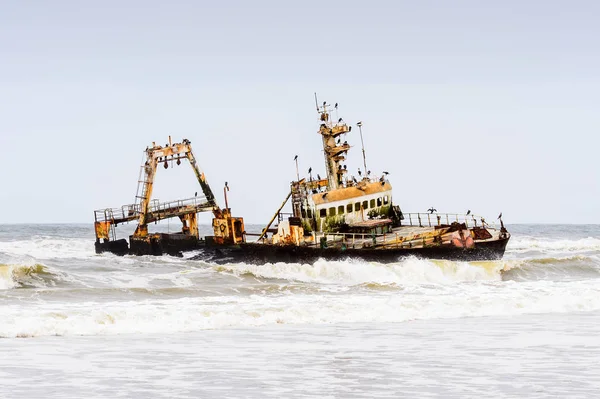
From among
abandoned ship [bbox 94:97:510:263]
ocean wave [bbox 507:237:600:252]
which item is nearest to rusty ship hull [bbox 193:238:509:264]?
abandoned ship [bbox 94:97:510:263]

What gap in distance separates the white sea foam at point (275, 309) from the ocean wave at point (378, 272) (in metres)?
5.60

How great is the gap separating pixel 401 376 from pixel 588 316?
420 inches

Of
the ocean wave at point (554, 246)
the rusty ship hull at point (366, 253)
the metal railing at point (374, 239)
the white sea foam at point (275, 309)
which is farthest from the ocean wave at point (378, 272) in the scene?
the ocean wave at point (554, 246)

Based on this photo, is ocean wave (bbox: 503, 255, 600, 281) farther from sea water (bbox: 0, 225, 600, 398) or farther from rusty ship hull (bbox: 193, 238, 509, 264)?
sea water (bbox: 0, 225, 600, 398)

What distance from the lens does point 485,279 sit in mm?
36219

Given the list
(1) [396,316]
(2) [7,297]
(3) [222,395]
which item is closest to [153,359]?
(3) [222,395]

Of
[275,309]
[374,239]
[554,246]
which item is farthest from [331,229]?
[554,246]

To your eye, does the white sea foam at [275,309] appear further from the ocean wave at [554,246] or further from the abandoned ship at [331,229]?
the ocean wave at [554,246]

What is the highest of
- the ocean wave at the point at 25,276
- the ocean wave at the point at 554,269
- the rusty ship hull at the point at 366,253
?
the ocean wave at the point at 25,276

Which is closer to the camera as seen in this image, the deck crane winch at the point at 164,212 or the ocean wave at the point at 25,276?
the ocean wave at the point at 25,276

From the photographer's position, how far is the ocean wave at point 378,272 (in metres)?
35.4

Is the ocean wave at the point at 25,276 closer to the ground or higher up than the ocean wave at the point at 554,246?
higher up

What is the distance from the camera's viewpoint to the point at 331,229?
40812 mm

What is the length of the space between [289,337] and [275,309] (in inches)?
156
